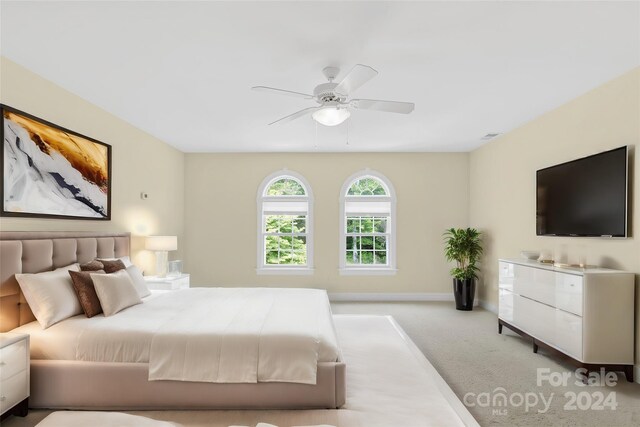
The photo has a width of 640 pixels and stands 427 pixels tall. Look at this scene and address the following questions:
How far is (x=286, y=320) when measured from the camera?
111 inches

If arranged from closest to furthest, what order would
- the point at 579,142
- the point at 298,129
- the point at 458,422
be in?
1. the point at 458,422
2. the point at 579,142
3. the point at 298,129

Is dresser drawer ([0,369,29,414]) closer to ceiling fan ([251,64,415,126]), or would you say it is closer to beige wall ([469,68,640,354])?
ceiling fan ([251,64,415,126])

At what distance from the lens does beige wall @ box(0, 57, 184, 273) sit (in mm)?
3051

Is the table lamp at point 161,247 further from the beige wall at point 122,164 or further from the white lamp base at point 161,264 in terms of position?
the beige wall at point 122,164

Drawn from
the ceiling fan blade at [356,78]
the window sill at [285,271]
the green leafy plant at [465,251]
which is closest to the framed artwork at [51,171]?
the ceiling fan blade at [356,78]

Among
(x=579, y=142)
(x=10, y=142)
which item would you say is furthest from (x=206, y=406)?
(x=579, y=142)

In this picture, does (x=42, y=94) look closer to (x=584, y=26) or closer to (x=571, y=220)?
(x=584, y=26)

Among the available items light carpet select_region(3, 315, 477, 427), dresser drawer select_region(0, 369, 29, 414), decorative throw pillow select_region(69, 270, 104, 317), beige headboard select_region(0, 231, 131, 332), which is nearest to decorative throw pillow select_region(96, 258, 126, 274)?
beige headboard select_region(0, 231, 131, 332)

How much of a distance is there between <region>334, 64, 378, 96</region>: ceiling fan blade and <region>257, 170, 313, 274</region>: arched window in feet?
12.4

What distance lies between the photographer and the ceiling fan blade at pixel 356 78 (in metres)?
2.41

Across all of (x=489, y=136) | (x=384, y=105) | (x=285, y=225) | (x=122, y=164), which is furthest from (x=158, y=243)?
(x=489, y=136)

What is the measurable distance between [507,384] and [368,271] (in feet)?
11.5

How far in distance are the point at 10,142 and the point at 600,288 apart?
16.3ft

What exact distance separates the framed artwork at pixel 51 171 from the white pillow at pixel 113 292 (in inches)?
34.2
